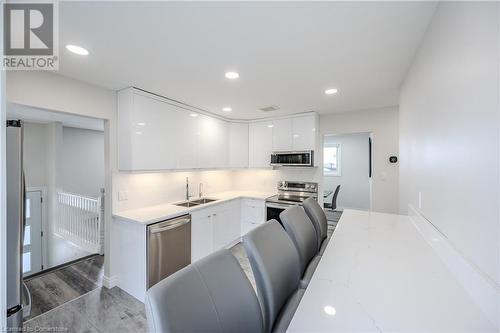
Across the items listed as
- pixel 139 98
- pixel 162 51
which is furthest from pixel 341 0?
pixel 139 98

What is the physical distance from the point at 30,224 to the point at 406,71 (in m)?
6.65

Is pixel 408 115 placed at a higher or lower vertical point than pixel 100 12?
lower

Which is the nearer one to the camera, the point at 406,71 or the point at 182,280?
the point at 182,280

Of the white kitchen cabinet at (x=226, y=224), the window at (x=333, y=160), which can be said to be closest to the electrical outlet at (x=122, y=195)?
the white kitchen cabinet at (x=226, y=224)

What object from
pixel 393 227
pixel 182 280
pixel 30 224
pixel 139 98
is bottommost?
pixel 30 224

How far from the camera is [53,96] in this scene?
1.94 m

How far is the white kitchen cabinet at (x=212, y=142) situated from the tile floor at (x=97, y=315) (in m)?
1.93

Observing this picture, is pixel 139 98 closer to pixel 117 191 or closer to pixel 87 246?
pixel 117 191

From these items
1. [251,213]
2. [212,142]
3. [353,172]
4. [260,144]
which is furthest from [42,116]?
[353,172]

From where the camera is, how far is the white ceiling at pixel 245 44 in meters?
1.16

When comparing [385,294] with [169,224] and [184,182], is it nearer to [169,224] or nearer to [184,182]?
[169,224]

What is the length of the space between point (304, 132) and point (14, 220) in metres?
3.43
